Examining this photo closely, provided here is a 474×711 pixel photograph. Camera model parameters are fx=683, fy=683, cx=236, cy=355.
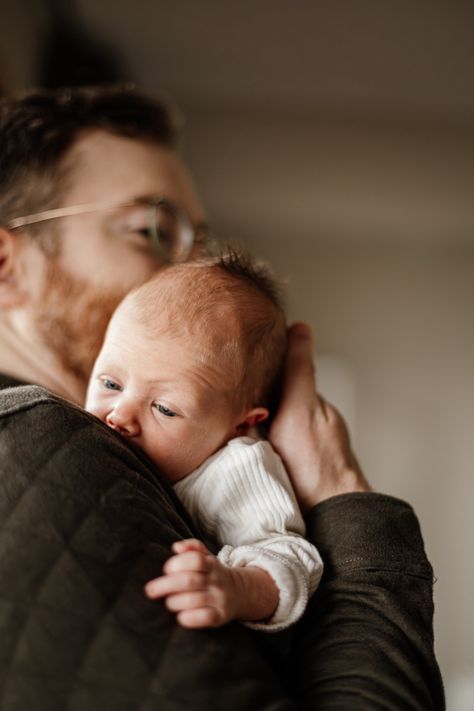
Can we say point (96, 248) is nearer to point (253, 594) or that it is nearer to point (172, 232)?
point (172, 232)

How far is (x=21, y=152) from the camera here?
1534 millimetres

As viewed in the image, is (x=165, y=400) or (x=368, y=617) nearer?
(x=368, y=617)

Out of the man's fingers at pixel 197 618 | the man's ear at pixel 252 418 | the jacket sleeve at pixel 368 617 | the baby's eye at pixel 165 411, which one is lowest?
the jacket sleeve at pixel 368 617

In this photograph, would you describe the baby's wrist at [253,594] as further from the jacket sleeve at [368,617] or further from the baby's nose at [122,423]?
the baby's nose at [122,423]

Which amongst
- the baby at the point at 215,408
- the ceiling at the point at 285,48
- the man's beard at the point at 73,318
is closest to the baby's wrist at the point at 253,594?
the baby at the point at 215,408

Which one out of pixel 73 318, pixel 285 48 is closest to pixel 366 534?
pixel 73 318

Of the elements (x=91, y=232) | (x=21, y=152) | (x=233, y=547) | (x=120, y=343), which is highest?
(x=21, y=152)

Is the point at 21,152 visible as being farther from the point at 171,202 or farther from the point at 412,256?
the point at 412,256

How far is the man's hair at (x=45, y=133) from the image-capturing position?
5.00 ft

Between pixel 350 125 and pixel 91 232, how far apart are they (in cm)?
383

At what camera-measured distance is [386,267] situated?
521 cm

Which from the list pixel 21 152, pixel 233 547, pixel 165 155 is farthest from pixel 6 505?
pixel 165 155

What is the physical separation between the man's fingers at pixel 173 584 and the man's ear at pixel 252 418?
0.39m

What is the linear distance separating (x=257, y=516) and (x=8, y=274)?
34.1 inches
